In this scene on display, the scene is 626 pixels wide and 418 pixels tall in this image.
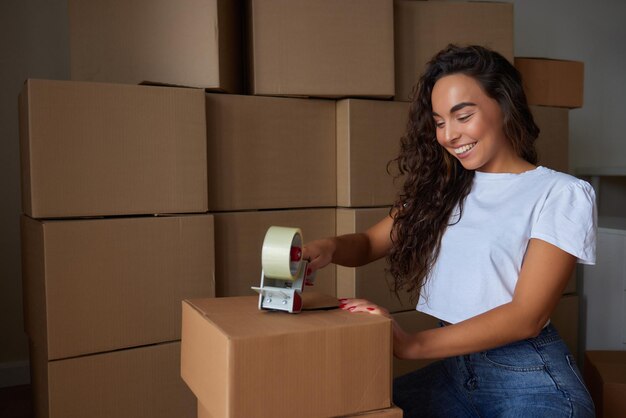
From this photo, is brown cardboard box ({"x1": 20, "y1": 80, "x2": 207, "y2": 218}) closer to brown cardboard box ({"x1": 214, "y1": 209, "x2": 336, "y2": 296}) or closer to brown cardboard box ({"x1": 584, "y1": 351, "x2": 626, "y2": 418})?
brown cardboard box ({"x1": 214, "y1": 209, "x2": 336, "y2": 296})

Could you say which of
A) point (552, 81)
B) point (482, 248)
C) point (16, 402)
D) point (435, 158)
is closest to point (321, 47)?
point (435, 158)

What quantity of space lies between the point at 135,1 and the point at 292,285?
1069 millimetres

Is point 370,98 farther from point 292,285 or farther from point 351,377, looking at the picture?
point 351,377

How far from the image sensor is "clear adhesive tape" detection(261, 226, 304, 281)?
2.71ft

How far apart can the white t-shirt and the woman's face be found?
0.07 m

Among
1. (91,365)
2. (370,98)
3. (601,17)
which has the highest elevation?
(601,17)

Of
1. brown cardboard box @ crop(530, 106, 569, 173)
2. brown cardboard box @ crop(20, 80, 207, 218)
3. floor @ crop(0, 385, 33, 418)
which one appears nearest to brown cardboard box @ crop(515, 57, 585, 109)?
brown cardboard box @ crop(530, 106, 569, 173)

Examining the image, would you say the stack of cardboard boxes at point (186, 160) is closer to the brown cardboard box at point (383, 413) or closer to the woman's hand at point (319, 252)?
the woman's hand at point (319, 252)

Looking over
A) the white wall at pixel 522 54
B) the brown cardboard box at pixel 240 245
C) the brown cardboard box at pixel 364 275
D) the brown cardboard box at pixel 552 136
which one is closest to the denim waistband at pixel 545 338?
the brown cardboard box at pixel 364 275

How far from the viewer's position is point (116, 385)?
142cm

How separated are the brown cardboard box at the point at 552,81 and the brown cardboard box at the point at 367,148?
0.54 m

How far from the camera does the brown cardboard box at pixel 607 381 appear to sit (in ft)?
5.62

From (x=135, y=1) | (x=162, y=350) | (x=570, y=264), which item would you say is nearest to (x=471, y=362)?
→ (x=570, y=264)

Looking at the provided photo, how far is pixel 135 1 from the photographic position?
158 cm
